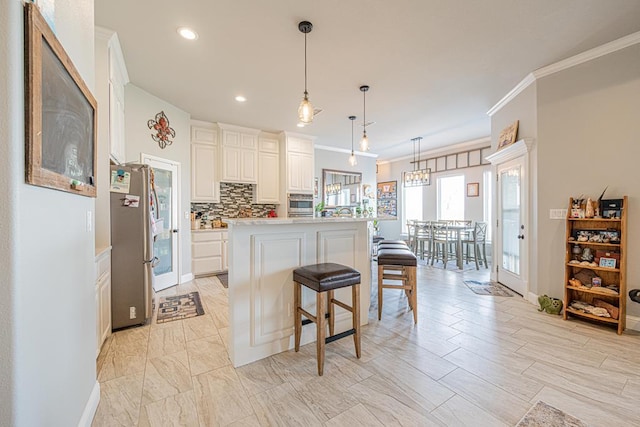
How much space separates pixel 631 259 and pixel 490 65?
246cm

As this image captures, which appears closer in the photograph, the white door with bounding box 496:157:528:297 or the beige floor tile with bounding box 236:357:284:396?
the beige floor tile with bounding box 236:357:284:396

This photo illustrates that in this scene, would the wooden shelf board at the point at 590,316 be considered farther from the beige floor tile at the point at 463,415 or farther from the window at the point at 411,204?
the window at the point at 411,204

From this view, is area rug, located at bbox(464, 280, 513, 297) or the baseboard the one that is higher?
the baseboard

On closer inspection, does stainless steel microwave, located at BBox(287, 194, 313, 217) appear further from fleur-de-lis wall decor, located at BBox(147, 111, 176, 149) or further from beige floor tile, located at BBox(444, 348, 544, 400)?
beige floor tile, located at BBox(444, 348, 544, 400)

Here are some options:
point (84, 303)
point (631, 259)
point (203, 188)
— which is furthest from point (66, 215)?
point (631, 259)

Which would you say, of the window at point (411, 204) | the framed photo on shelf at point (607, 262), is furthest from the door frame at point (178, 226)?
the window at point (411, 204)

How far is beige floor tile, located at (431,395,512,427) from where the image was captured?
58.2 inches

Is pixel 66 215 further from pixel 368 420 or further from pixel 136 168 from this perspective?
pixel 368 420

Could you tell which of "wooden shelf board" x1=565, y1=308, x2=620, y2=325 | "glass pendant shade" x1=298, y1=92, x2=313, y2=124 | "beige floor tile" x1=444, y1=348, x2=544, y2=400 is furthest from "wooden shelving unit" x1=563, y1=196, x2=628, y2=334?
"glass pendant shade" x1=298, y1=92, x2=313, y2=124

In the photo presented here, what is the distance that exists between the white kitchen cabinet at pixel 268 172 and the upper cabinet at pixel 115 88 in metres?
2.48

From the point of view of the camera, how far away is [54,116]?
1.07 metres

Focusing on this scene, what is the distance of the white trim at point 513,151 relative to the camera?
3332 millimetres

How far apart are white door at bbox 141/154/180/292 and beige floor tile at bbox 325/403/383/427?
3.41 metres

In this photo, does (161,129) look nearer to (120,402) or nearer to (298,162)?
(298,162)
